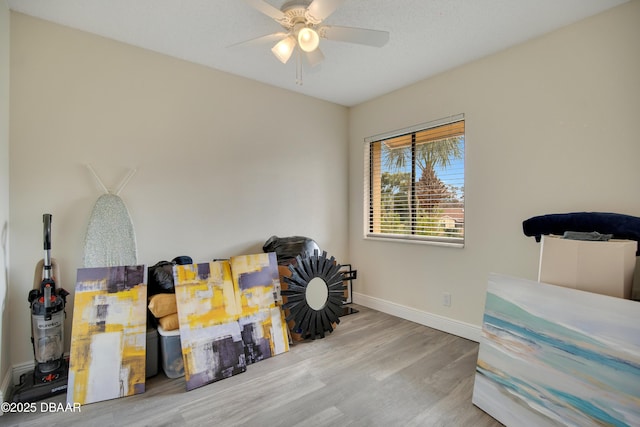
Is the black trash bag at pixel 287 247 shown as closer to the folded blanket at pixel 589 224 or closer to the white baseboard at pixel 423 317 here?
the white baseboard at pixel 423 317

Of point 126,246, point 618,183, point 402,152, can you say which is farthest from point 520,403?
point 126,246

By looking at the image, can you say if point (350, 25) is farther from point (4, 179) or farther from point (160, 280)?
point (4, 179)

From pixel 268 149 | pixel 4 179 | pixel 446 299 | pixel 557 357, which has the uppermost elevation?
pixel 268 149

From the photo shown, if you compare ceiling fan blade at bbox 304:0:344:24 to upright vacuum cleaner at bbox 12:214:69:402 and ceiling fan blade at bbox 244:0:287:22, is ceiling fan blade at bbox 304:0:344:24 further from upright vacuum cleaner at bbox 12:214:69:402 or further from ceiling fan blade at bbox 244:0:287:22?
upright vacuum cleaner at bbox 12:214:69:402

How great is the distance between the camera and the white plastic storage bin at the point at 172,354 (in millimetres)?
2234

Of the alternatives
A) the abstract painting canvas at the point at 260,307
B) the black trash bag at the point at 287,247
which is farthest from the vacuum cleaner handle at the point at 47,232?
the black trash bag at the point at 287,247

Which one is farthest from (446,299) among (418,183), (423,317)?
(418,183)

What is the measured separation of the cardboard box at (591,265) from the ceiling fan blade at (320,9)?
1.86 m

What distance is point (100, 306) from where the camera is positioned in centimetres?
214

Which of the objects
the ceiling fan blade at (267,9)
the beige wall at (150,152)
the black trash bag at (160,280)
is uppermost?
the ceiling fan blade at (267,9)

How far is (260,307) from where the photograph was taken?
268 centimetres

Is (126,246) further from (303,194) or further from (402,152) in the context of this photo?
(402,152)

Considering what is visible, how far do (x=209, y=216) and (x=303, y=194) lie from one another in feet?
3.77

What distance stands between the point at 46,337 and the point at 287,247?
191 cm
